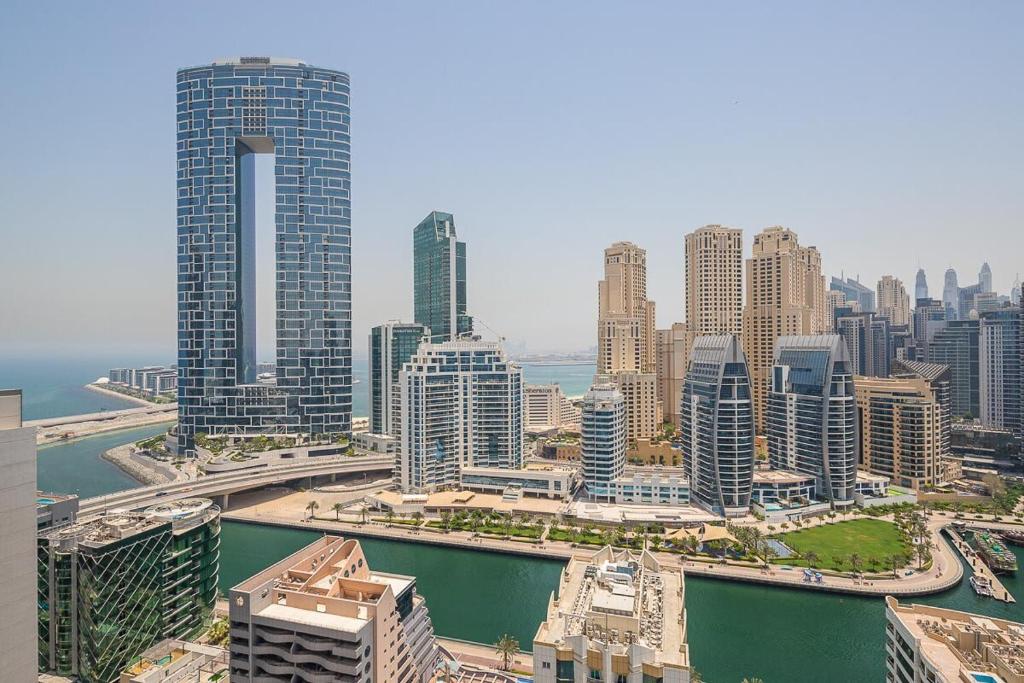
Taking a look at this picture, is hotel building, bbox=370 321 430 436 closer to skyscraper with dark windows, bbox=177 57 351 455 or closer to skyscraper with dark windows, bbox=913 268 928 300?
skyscraper with dark windows, bbox=177 57 351 455

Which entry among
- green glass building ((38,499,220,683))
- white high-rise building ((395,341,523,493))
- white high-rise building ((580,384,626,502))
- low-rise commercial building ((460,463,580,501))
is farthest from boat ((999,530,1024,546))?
green glass building ((38,499,220,683))

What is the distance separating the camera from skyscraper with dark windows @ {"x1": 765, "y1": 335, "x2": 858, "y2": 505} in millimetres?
30781

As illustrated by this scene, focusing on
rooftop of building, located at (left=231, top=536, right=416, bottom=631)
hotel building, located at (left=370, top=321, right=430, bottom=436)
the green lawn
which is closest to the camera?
rooftop of building, located at (left=231, top=536, right=416, bottom=631)

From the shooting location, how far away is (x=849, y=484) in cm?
3097

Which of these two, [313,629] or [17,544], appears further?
[313,629]

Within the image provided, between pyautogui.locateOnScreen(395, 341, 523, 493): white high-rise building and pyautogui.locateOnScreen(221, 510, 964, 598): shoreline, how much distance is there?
203 inches

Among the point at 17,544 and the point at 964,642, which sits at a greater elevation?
the point at 17,544

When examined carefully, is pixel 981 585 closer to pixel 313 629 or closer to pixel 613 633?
pixel 613 633

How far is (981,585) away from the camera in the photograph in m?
21.6

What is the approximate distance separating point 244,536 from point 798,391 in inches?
1253

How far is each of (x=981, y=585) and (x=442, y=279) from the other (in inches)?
1793

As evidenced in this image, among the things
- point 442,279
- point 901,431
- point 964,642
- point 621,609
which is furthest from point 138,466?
point 901,431

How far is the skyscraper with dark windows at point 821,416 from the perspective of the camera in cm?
3078

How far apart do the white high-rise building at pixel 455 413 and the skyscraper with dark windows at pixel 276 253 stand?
12.7 meters
